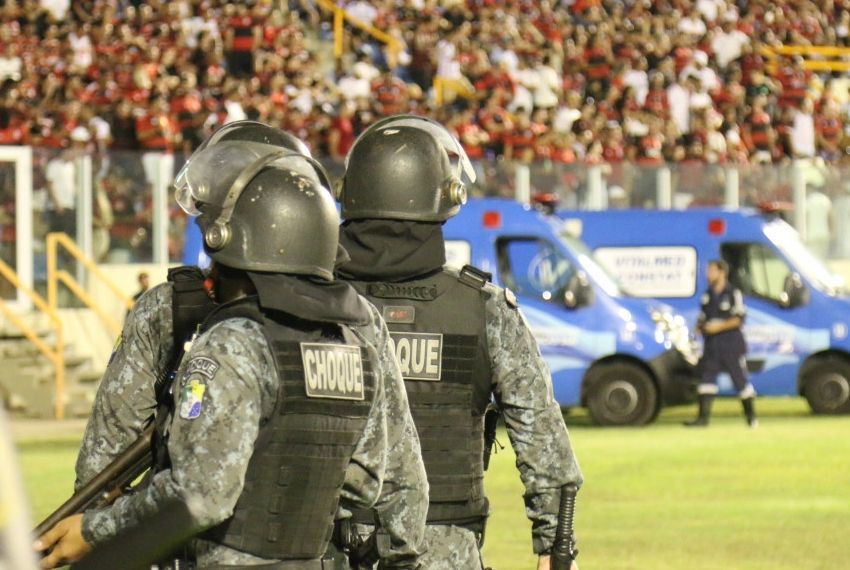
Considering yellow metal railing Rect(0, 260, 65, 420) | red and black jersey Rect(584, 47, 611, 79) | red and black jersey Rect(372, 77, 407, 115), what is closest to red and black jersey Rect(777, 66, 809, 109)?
red and black jersey Rect(584, 47, 611, 79)

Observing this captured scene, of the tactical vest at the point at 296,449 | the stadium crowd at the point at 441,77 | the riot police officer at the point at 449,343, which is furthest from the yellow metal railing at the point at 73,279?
the tactical vest at the point at 296,449

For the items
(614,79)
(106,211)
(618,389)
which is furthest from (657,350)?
(614,79)

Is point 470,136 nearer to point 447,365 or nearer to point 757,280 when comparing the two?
point 757,280

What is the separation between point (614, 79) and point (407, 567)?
27.2 m

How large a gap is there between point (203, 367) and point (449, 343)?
1.52 m

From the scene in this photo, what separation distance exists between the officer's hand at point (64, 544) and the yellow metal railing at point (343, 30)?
27.3 meters

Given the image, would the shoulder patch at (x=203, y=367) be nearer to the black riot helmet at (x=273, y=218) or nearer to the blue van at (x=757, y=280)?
the black riot helmet at (x=273, y=218)

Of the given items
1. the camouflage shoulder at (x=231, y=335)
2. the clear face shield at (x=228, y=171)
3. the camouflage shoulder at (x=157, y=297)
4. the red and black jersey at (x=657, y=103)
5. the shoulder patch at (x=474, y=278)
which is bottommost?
the camouflage shoulder at (x=231, y=335)

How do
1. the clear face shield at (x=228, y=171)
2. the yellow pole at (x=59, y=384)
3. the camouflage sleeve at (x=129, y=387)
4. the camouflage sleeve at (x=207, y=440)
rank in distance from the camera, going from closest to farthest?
the camouflage sleeve at (x=207, y=440)
the clear face shield at (x=228, y=171)
the camouflage sleeve at (x=129, y=387)
the yellow pole at (x=59, y=384)

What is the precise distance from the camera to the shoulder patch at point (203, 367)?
3.56 meters

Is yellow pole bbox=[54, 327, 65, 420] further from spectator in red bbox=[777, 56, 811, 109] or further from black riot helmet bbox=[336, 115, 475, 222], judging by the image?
black riot helmet bbox=[336, 115, 475, 222]

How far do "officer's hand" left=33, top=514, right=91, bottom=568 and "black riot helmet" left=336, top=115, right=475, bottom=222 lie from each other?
1601 mm

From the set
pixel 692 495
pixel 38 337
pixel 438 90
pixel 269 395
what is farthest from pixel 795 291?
pixel 269 395

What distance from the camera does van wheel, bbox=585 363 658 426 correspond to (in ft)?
64.6
